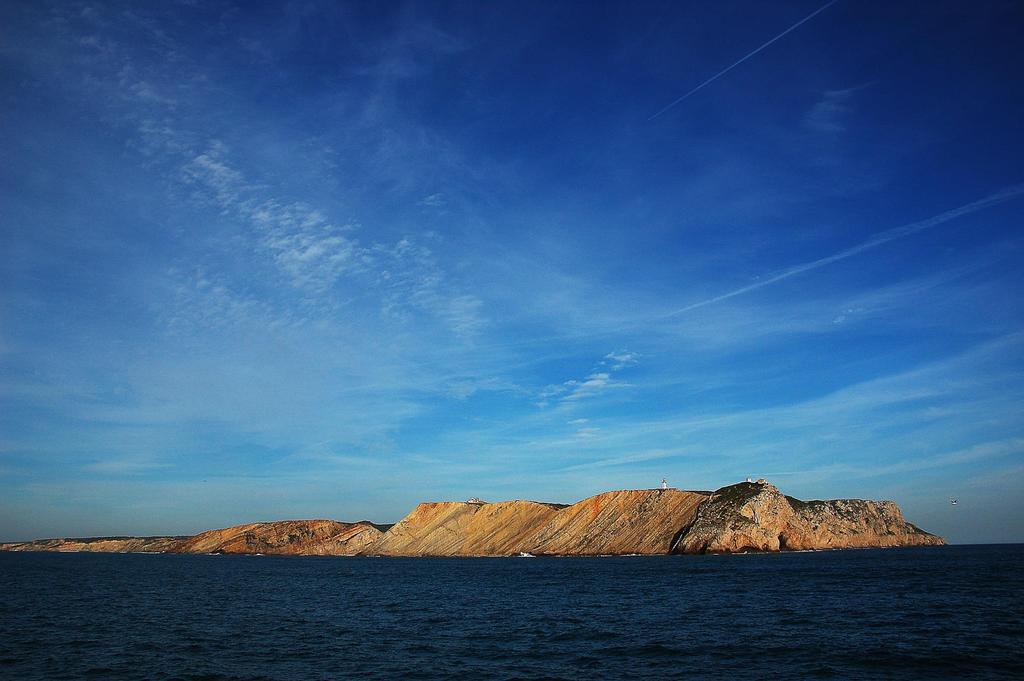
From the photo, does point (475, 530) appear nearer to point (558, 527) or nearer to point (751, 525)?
point (558, 527)

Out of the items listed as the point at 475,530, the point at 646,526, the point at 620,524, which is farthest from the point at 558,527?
the point at 475,530

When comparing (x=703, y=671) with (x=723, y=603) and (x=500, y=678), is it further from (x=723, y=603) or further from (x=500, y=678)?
(x=723, y=603)

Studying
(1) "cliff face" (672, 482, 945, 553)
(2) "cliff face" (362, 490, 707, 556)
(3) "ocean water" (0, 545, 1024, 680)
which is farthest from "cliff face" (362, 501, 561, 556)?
(3) "ocean water" (0, 545, 1024, 680)

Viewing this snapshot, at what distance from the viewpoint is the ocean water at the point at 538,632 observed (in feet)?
85.0

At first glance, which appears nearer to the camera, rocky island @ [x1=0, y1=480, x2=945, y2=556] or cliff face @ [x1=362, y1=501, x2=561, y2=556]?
rocky island @ [x1=0, y1=480, x2=945, y2=556]

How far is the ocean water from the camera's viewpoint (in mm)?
25922

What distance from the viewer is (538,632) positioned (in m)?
35.9

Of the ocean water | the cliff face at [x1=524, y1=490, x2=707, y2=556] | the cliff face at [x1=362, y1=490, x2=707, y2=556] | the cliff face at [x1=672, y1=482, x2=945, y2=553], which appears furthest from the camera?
the cliff face at [x1=362, y1=490, x2=707, y2=556]

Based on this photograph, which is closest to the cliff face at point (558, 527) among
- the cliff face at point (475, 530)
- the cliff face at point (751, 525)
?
the cliff face at point (475, 530)

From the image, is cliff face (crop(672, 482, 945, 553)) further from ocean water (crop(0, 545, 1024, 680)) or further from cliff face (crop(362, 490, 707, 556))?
ocean water (crop(0, 545, 1024, 680))

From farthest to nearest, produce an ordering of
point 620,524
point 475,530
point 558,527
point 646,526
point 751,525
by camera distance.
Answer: point 475,530, point 558,527, point 620,524, point 646,526, point 751,525

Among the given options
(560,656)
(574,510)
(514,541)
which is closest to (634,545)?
(574,510)

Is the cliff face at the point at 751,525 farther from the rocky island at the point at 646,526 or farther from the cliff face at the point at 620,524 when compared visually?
the cliff face at the point at 620,524

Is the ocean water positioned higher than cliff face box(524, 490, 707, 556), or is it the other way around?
cliff face box(524, 490, 707, 556)
